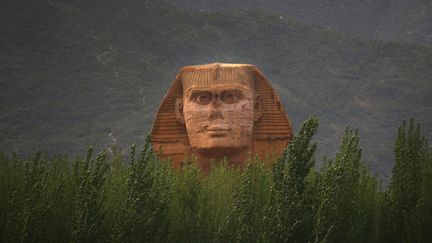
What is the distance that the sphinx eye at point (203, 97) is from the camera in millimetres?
18531

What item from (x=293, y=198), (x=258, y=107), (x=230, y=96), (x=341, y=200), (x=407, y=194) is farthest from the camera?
(x=258, y=107)

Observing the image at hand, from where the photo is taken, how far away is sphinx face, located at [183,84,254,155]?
60.2 feet

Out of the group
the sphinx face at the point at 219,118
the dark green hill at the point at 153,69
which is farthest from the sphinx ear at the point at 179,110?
the dark green hill at the point at 153,69

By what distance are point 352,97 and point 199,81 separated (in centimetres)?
3349

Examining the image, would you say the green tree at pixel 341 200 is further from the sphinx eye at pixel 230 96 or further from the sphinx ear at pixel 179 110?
the sphinx ear at pixel 179 110

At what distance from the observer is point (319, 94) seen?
51281 millimetres

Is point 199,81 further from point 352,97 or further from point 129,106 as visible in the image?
point 352,97

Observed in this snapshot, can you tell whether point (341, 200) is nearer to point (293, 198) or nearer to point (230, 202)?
point (293, 198)

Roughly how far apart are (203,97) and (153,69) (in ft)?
96.9

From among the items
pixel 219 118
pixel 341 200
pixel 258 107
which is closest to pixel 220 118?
pixel 219 118

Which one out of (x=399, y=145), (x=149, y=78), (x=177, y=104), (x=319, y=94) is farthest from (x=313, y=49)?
(x=399, y=145)

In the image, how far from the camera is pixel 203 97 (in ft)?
60.9

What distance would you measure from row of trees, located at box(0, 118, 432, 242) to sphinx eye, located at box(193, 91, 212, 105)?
2839 mm

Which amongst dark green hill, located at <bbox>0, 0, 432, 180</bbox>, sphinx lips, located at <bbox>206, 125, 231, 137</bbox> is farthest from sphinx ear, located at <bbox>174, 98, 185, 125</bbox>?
dark green hill, located at <bbox>0, 0, 432, 180</bbox>
